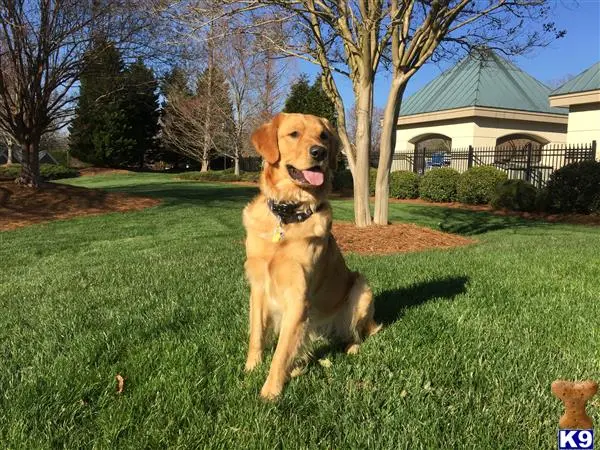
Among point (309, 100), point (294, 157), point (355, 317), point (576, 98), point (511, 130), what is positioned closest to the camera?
point (294, 157)

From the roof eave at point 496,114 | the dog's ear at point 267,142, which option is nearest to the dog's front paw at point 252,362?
the dog's ear at point 267,142

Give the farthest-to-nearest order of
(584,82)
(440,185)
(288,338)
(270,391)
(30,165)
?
(440,185), (584,82), (30,165), (288,338), (270,391)

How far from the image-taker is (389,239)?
9.04 meters

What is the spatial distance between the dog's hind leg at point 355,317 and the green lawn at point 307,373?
0.44 feet

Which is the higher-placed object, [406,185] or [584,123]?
[584,123]

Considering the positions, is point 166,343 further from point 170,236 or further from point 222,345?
point 170,236

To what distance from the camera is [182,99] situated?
3566 cm

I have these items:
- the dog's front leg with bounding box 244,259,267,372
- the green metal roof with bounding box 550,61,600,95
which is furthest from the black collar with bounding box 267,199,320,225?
the green metal roof with bounding box 550,61,600,95

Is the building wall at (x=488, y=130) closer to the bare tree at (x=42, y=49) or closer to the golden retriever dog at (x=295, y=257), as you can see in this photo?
the bare tree at (x=42, y=49)

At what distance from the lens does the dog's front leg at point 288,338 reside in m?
2.75

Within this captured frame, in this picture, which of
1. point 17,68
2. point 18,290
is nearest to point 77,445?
point 18,290

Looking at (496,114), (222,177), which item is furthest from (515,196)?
(222,177)

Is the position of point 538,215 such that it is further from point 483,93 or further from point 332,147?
point 332,147

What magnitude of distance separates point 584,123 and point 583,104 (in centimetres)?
77
